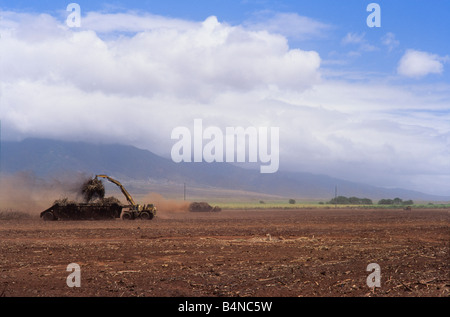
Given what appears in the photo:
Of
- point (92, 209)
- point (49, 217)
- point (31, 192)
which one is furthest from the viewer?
point (31, 192)

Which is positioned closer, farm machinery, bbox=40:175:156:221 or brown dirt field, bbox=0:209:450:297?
brown dirt field, bbox=0:209:450:297

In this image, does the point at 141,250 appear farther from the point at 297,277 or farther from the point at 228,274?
the point at 297,277

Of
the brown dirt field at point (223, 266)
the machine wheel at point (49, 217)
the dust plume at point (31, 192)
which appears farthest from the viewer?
the dust plume at point (31, 192)

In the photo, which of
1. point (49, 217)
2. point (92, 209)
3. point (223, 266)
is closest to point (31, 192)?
point (49, 217)

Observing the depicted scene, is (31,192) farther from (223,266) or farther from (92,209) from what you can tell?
(223,266)

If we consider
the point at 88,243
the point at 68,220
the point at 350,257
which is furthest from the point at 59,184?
the point at 350,257

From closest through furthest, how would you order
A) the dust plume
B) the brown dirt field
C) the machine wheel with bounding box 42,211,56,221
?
the brown dirt field < the machine wheel with bounding box 42,211,56,221 < the dust plume

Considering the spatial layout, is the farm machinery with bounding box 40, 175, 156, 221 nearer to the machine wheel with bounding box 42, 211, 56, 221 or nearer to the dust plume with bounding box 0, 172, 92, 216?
the machine wheel with bounding box 42, 211, 56, 221

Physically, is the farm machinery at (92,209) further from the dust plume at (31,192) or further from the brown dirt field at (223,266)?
the brown dirt field at (223,266)

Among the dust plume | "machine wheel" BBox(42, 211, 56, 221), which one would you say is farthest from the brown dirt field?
the dust plume

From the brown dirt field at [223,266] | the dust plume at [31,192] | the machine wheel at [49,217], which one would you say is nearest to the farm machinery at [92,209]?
the machine wheel at [49,217]

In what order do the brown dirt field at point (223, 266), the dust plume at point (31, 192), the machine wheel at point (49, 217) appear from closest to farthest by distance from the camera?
1. the brown dirt field at point (223, 266)
2. the machine wheel at point (49, 217)
3. the dust plume at point (31, 192)
